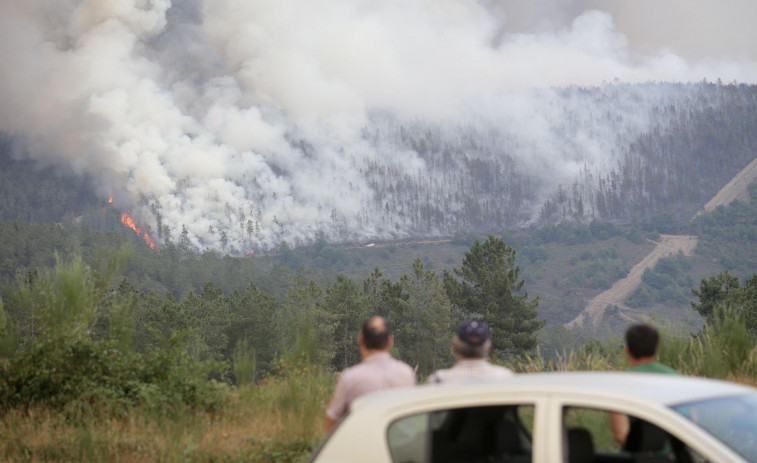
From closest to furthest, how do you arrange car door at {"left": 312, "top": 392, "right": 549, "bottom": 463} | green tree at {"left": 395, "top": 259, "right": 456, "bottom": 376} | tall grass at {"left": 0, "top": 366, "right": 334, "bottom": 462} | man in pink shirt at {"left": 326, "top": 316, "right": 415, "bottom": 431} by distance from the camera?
car door at {"left": 312, "top": 392, "right": 549, "bottom": 463} < man in pink shirt at {"left": 326, "top": 316, "right": 415, "bottom": 431} < tall grass at {"left": 0, "top": 366, "right": 334, "bottom": 462} < green tree at {"left": 395, "top": 259, "right": 456, "bottom": 376}

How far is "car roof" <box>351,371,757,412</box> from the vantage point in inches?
130

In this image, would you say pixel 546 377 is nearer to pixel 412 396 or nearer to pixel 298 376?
pixel 412 396

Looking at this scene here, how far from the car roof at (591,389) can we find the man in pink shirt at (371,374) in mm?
1009

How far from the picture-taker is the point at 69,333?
10453 mm

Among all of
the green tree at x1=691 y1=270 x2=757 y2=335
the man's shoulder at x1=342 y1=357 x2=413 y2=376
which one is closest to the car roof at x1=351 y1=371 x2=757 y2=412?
the man's shoulder at x1=342 y1=357 x2=413 y2=376

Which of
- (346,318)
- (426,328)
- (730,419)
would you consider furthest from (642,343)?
(426,328)

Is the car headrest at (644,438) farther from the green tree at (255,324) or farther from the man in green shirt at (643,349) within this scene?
the green tree at (255,324)

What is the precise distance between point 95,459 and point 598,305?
192329mm

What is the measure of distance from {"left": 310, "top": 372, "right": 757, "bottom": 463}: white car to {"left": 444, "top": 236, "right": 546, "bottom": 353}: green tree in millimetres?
67029

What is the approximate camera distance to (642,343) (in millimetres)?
4992

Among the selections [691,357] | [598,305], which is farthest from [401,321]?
[598,305]

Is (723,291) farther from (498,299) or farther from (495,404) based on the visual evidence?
(495,404)

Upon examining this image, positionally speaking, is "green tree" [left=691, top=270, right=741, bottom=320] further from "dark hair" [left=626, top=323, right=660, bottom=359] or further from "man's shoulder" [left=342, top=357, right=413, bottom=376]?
"man's shoulder" [left=342, top=357, right=413, bottom=376]

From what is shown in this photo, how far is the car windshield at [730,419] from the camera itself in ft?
10.8
